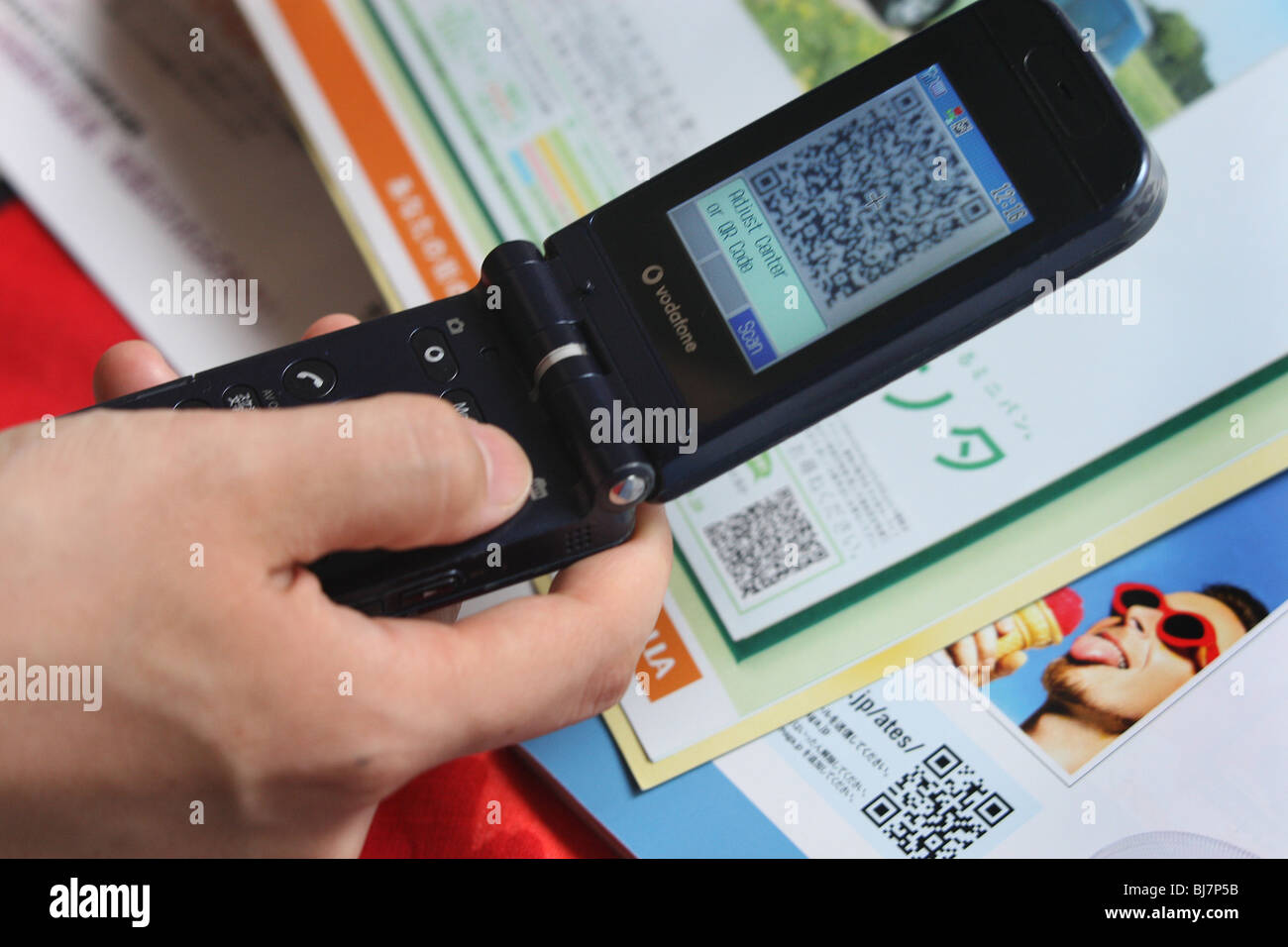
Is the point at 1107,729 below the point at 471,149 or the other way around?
below

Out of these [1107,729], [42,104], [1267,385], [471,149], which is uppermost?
[42,104]

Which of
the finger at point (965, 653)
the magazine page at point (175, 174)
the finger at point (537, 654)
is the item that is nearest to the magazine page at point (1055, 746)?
the finger at point (965, 653)

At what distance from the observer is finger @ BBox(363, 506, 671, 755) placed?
38 centimetres

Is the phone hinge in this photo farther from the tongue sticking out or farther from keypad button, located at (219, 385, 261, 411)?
the tongue sticking out

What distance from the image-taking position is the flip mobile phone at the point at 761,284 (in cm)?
44

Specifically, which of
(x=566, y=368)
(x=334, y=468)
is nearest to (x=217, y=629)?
(x=334, y=468)

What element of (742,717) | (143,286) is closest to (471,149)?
(143,286)

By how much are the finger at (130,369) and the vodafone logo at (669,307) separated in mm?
276

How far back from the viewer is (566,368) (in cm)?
45

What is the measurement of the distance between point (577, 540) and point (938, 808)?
0.25 m

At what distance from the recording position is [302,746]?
1.18 ft

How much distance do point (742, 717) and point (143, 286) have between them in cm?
49
